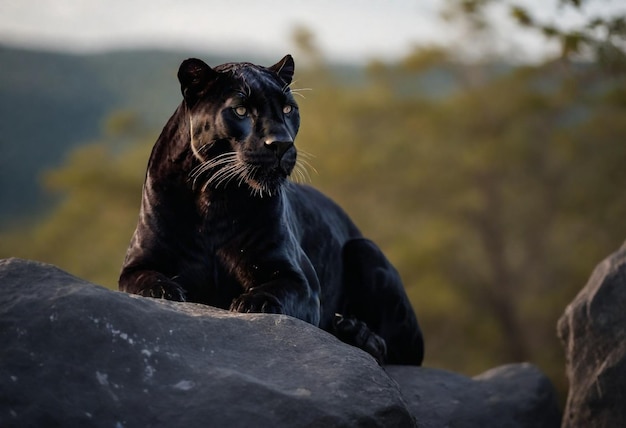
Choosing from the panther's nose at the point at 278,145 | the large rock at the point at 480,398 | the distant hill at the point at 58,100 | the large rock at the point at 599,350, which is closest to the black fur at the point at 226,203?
the panther's nose at the point at 278,145

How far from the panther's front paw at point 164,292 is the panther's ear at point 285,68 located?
4.58 feet

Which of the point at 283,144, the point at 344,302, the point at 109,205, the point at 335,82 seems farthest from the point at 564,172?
the point at 283,144

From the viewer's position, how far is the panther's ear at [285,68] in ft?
18.9

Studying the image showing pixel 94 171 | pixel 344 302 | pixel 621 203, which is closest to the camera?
pixel 344 302

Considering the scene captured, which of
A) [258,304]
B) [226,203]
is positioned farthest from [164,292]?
[226,203]

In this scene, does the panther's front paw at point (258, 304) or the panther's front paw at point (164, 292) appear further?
the panther's front paw at point (164, 292)

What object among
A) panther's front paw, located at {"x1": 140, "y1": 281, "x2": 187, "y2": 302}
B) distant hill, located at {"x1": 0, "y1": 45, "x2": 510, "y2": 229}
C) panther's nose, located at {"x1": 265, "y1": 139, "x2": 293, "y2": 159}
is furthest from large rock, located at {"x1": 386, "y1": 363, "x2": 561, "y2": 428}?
distant hill, located at {"x1": 0, "y1": 45, "x2": 510, "y2": 229}

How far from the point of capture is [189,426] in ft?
12.7

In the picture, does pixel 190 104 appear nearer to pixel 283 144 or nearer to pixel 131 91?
pixel 283 144

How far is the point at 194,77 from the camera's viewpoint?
541 cm

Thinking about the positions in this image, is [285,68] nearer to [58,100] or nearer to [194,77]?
[194,77]

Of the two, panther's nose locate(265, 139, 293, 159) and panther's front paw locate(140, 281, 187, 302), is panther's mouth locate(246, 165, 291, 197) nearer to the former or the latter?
panther's nose locate(265, 139, 293, 159)

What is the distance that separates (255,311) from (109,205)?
26757mm

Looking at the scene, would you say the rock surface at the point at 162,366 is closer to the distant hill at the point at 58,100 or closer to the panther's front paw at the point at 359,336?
the panther's front paw at the point at 359,336
